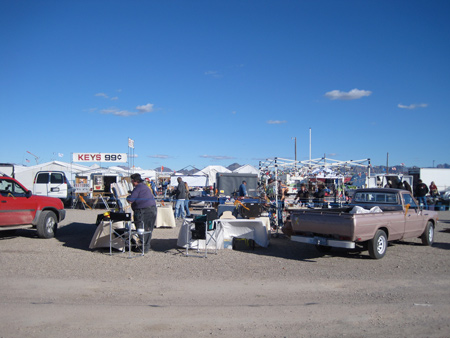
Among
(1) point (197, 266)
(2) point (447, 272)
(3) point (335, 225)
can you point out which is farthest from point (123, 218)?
(2) point (447, 272)

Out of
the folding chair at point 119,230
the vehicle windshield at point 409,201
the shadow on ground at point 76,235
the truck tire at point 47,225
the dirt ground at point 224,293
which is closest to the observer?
the dirt ground at point 224,293

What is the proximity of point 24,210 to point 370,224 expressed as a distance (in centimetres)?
871

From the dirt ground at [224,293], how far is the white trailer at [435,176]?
2440cm

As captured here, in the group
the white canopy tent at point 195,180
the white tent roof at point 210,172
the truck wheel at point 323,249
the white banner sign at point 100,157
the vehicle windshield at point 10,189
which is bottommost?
the truck wheel at point 323,249

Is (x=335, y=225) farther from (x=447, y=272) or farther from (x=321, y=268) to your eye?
(x=447, y=272)

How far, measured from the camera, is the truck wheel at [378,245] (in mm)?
8664

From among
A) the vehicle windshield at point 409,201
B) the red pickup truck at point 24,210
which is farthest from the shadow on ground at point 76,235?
the vehicle windshield at point 409,201

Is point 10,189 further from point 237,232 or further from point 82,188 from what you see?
point 82,188

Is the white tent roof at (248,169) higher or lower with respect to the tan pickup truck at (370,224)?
higher

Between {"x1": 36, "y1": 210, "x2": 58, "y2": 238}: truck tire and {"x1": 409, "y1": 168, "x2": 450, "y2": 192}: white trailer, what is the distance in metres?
28.6

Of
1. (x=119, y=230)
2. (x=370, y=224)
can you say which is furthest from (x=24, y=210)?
(x=370, y=224)

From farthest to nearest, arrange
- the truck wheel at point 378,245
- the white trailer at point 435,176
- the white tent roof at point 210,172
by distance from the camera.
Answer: the white tent roof at point 210,172 < the white trailer at point 435,176 < the truck wheel at point 378,245

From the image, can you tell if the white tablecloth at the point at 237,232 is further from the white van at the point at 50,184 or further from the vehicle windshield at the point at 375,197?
the white van at the point at 50,184

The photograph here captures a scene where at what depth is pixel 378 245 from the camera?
8.84 m
